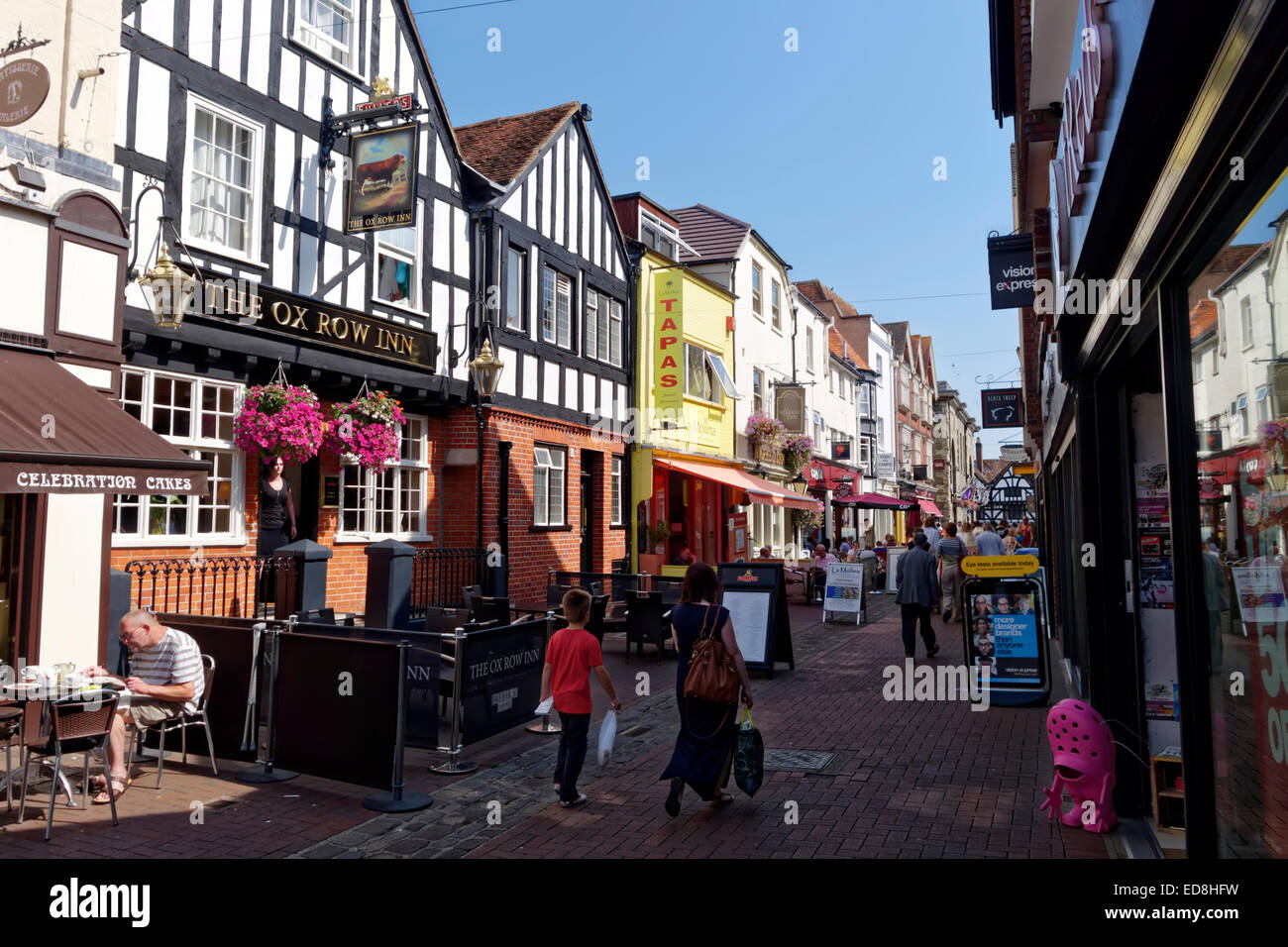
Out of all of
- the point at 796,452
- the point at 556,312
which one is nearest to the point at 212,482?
the point at 556,312

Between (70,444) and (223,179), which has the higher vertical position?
(223,179)

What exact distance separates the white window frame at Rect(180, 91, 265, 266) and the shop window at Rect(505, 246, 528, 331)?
16.9 ft

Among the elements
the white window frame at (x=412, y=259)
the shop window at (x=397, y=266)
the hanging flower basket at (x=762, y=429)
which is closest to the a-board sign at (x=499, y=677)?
the white window frame at (x=412, y=259)

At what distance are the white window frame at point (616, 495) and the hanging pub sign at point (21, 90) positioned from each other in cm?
1261

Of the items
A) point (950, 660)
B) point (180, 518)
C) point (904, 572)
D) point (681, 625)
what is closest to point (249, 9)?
point (180, 518)

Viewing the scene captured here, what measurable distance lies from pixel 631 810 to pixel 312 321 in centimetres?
793

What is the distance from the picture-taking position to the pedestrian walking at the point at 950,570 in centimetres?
1633

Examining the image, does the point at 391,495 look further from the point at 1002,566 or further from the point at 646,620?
the point at 1002,566

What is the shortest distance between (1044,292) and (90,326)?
8.66m

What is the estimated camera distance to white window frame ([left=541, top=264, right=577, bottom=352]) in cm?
1670

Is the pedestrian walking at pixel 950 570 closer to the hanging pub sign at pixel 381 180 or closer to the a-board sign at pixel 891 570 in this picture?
the a-board sign at pixel 891 570

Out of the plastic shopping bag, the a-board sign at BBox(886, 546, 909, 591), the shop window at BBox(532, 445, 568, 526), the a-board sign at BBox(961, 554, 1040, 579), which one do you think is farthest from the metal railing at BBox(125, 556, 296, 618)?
the a-board sign at BBox(886, 546, 909, 591)

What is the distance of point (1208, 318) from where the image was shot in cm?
312

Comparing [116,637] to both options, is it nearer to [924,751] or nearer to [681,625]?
[681,625]
